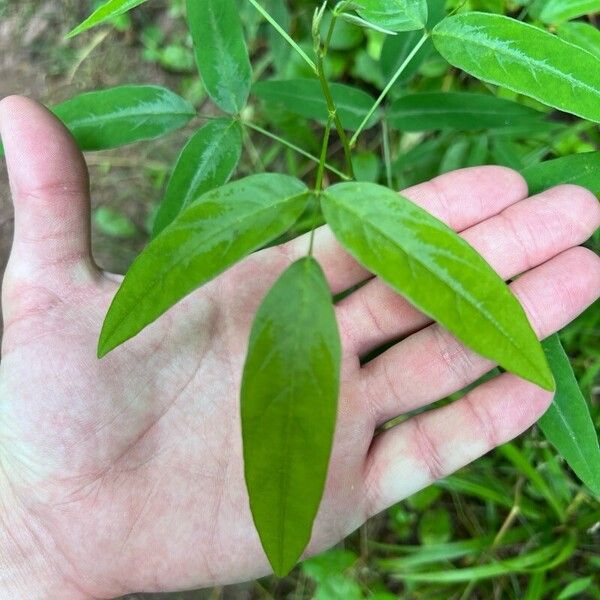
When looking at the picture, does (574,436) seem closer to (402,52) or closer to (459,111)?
(459,111)

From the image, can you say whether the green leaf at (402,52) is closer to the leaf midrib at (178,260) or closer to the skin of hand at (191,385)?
the skin of hand at (191,385)

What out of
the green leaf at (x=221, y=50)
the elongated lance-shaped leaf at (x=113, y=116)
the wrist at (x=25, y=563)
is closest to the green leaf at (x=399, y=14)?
the green leaf at (x=221, y=50)

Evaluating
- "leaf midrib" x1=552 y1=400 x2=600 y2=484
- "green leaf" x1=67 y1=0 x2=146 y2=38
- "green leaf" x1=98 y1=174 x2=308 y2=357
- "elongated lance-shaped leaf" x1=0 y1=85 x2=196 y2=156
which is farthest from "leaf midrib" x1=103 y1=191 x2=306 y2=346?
"leaf midrib" x1=552 y1=400 x2=600 y2=484

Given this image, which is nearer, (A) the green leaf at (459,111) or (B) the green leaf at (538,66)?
(B) the green leaf at (538,66)

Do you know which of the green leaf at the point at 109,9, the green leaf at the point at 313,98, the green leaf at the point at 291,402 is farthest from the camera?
the green leaf at the point at 313,98

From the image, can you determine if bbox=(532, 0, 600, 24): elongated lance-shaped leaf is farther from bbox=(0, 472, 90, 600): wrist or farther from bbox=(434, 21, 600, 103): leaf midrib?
bbox=(0, 472, 90, 600): wrist

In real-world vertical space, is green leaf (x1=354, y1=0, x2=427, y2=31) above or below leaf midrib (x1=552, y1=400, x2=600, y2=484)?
above
